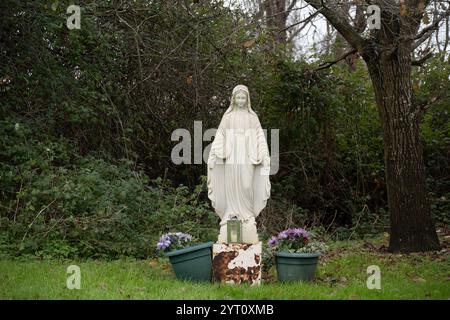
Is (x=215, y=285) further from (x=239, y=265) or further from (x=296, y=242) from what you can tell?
(x=296, y=242)

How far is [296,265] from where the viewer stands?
7.09 metres

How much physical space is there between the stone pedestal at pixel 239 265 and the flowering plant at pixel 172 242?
589mm

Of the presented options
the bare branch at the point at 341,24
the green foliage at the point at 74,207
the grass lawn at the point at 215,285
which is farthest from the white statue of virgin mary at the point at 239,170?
the bare branch at the point at 341,24

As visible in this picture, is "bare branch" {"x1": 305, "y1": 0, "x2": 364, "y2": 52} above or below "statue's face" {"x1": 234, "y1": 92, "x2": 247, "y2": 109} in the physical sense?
above

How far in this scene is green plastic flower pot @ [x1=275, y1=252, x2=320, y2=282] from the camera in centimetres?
706

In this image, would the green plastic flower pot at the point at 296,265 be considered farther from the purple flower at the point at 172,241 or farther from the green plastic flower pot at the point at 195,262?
the purple flower at the point at 172,241

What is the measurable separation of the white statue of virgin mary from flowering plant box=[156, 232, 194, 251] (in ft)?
1.54

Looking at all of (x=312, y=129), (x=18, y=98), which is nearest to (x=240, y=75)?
(x=312, y=129)

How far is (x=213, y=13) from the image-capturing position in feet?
39.2

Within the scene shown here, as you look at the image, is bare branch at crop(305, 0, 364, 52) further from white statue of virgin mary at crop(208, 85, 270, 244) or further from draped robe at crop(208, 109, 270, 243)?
draped robe at crop(208, 109, 270, 243)

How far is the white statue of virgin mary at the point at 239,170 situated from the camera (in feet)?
24.3

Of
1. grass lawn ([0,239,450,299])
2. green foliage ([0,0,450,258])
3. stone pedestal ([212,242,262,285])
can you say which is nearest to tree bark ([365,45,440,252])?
grass lawn ([0,239,450,299])

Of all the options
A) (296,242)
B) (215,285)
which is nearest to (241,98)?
(296,242)
